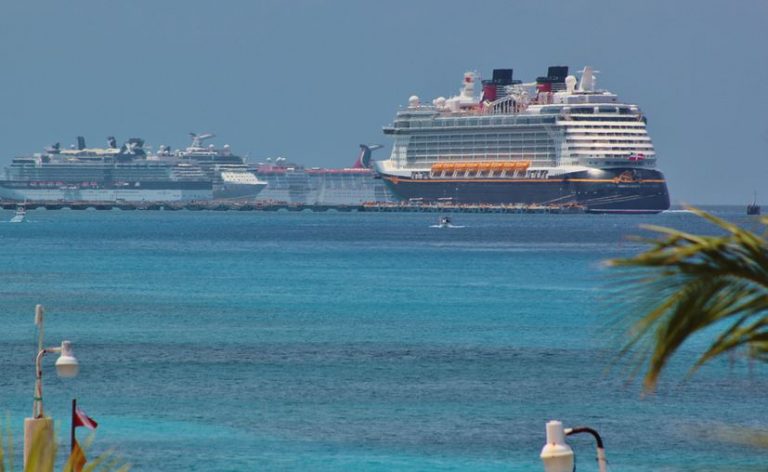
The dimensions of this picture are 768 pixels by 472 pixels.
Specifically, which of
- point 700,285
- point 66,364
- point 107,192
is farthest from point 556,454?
point 107,192

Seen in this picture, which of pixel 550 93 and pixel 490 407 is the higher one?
pixel 550 93

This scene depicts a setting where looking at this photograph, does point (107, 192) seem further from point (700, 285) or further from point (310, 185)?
point (700, 285)

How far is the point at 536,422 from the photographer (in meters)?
20.2

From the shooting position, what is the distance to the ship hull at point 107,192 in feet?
554

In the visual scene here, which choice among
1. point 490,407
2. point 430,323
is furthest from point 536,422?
point 430,323

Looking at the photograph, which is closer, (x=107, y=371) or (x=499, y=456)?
(x=499, y=456)

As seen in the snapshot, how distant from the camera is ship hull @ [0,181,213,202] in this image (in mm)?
168875

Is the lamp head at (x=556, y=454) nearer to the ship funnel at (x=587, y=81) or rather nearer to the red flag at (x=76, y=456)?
the red flag at (x=76, y=456)

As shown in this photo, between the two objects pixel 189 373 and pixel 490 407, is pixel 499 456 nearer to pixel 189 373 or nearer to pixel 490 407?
pixel 490 407

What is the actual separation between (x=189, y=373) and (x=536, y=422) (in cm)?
700

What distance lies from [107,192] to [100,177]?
1.73 m

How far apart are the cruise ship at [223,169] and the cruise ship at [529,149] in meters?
40.4

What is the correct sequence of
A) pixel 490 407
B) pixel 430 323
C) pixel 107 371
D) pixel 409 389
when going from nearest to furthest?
pixel 490 407 < pixel 409 389 < pixel 107 371 < pixel 430 323

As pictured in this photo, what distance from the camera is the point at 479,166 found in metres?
129
